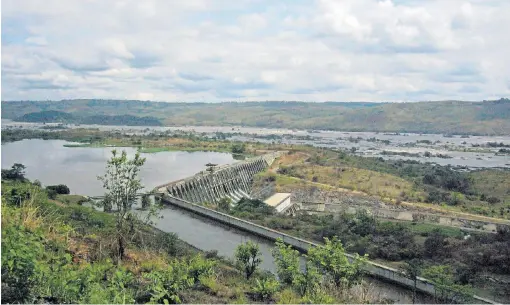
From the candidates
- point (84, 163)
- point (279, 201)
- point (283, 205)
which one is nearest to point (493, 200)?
point (283, 205)

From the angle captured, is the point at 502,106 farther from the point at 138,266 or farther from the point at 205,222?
the point at 138,266

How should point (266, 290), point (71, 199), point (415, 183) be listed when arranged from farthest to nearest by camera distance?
point (415, 183) < point (71, 199) < point (266, 290)

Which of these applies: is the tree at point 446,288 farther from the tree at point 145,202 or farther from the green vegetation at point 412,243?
the tree at point 145,202

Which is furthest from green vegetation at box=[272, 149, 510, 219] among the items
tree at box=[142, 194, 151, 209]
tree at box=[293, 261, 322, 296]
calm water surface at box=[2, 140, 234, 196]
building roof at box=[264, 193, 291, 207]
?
tree at box=[293, 261, 322, 296]

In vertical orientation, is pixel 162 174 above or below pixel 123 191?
below

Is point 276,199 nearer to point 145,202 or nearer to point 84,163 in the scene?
point 145,202

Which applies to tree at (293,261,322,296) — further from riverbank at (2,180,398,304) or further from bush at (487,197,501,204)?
bush at (487,197,501,204)

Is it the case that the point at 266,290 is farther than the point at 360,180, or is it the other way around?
the point at 360,180
